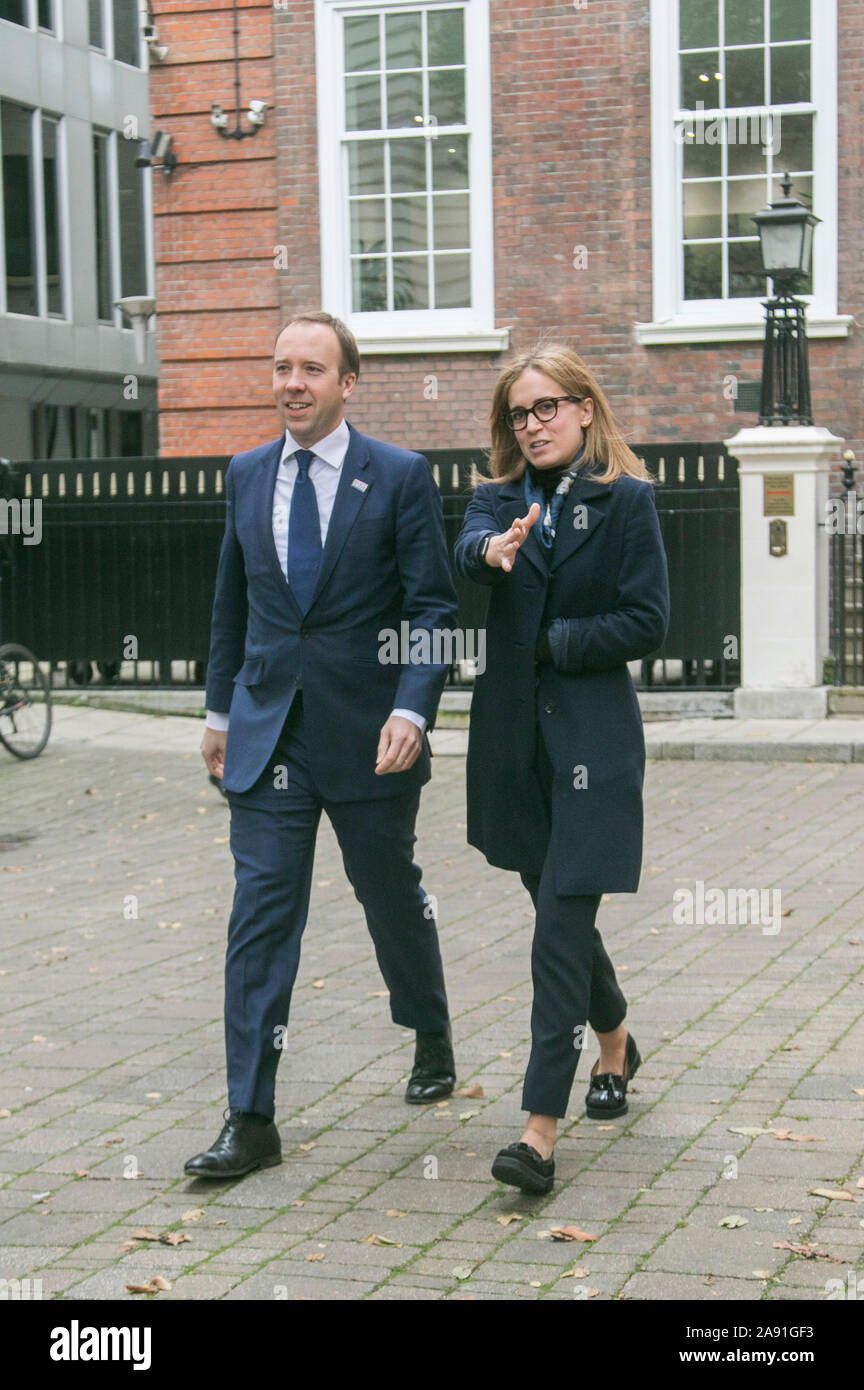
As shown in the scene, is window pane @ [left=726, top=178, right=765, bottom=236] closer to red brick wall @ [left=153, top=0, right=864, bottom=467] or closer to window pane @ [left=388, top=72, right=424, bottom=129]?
red brick wall @ [left=153, top=0, right=864, bottom=467]

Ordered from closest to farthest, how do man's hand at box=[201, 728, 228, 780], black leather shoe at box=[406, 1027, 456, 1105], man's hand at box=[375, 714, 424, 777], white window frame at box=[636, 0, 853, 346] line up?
man's hand at box=[375, 714, 424, 777], man's hand at box=[201, 728, 228, 780], black leather shoe at box=[406, 1027, 456, 1105], white window frame at box=[636, 0, 853, 346]

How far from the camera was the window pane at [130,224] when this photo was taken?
35.6 meters

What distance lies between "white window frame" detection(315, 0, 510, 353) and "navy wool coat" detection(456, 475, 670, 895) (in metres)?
11.7

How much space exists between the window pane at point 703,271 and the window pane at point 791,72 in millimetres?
1314

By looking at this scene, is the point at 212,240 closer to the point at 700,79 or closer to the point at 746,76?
the point at 700,79

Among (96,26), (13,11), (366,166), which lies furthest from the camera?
(96,26)

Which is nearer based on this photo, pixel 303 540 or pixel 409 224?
pixel 303 540

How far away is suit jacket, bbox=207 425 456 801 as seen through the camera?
4883mm

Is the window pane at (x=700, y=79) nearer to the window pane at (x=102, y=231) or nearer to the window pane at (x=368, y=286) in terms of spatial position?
the window pane at (x=368, y=286)

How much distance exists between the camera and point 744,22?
1565cm

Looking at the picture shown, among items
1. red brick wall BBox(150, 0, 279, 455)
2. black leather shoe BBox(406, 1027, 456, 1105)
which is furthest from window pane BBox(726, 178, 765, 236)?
black leather shoe BBox(406, 1027, 456, 1105)

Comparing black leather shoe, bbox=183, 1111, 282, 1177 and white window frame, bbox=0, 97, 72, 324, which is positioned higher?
white window frame, bbox=0, 97, 72, 324

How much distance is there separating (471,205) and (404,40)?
5.02 ft

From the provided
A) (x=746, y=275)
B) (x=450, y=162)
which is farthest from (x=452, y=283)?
(x=746, y=275)
